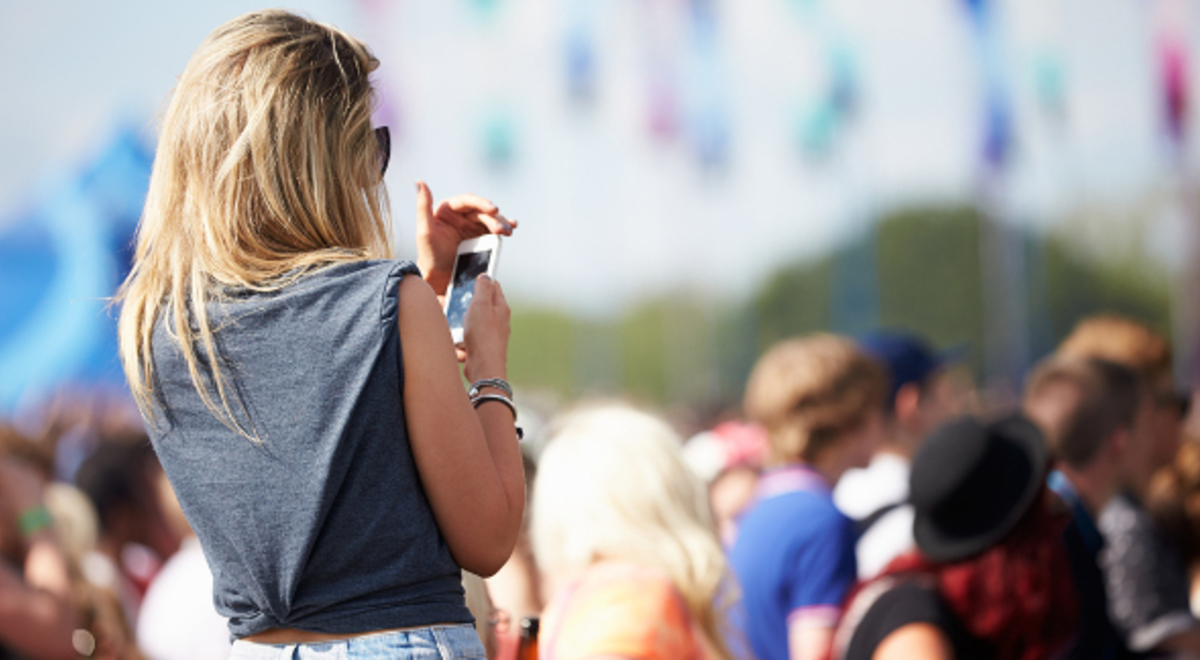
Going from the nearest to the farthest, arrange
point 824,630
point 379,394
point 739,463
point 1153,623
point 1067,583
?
point 379,394 < point 1067,583 < point 824,630 < point 1153,623 < point 739,463

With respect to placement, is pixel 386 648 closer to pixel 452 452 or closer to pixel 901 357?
pixel 452 452

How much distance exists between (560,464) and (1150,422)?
9.19 feet

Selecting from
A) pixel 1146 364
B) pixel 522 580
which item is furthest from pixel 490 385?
pixel 1146 364

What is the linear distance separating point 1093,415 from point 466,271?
10.3 ft

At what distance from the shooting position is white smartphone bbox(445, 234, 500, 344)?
1927mm

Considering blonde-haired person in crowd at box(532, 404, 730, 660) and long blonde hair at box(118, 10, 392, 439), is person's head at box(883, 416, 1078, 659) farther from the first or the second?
long blonde hair at box(118, 10, 392, 439)

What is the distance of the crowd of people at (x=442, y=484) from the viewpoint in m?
1.61

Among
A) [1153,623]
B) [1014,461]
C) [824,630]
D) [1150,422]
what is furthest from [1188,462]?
[1014,461]

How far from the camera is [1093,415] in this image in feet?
14.2

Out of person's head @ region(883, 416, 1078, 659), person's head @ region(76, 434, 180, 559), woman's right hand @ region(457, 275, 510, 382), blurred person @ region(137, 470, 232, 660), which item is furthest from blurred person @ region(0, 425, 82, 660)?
person's head @ region(883, 416, 1078, 659)

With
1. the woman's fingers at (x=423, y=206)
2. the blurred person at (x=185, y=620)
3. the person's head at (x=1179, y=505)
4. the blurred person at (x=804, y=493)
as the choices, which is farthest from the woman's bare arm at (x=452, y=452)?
the person's head at (x=1179, y=505)

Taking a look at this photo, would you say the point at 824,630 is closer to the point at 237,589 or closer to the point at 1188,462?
the point at 1188,462

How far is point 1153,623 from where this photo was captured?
4.15 metres

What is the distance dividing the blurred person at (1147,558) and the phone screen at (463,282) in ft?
8.90
